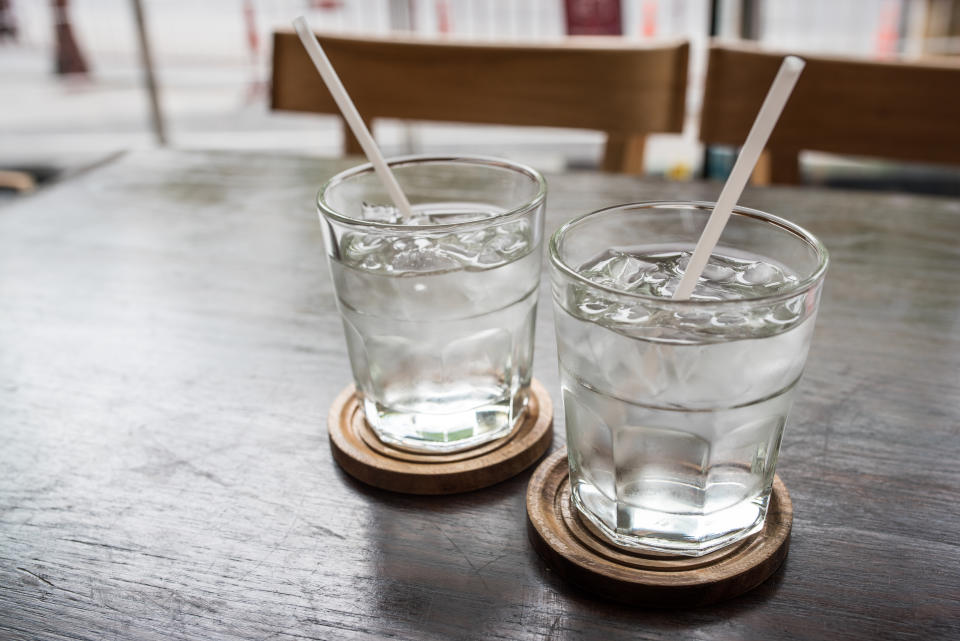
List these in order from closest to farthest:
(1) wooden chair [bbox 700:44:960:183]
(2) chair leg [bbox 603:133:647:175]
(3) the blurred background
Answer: (1) wooden chair [bbox 700:44:960:183]
(2) chair leg [bbox 603:133:647:175]
(3) the blurred background

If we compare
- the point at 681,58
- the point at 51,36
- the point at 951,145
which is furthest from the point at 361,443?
the point at 51,36

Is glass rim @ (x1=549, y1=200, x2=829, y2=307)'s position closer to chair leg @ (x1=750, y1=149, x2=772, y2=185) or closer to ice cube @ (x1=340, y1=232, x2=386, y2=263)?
ice cube @ (x1=340, y1=232, x2=386, y2=263)

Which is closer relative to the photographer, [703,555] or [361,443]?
[703,555]

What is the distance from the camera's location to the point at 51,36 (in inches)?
182

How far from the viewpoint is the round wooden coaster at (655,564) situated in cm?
55

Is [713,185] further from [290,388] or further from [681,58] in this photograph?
[290,388]

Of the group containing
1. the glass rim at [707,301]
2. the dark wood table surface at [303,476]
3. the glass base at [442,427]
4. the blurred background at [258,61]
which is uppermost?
the glass rim at [707,301]

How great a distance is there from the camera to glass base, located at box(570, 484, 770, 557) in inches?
23.0

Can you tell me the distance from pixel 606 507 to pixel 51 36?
4.92 m

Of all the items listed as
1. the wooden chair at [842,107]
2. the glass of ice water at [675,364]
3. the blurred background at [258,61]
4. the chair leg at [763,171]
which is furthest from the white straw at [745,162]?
the blurred background at [258,61]

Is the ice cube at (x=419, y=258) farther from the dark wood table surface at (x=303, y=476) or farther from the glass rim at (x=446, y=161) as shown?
the dark wood table surface at (x=303, y=476)

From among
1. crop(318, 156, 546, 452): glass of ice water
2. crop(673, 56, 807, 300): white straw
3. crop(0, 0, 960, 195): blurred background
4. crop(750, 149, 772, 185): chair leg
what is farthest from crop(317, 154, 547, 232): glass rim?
crop(0, 0, 960, 195): blurred background

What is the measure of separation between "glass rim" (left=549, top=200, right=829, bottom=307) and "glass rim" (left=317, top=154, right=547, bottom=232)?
6 centimetres

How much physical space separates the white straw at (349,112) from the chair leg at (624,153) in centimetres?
96
